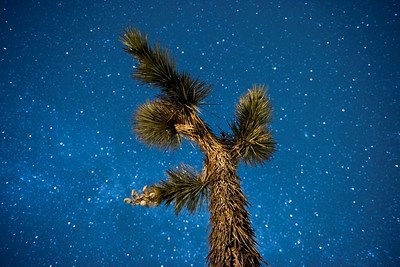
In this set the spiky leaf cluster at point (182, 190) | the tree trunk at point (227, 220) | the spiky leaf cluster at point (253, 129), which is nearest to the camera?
the tree trunk at point (227, 220)

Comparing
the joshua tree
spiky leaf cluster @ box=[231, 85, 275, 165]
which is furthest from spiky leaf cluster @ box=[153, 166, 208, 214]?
spiky leaf cluster @ box=[231, 85, 275, 165]

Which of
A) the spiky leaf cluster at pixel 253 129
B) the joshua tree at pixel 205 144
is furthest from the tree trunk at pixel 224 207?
the spiky leaf cluster at pixel 253 129

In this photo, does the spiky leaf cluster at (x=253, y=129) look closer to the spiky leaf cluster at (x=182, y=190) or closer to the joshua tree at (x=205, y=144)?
the joshua tree at (x=205, y=144)

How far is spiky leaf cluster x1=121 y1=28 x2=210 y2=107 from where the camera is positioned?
3246 mm

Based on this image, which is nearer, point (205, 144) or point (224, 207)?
point (224, 207)

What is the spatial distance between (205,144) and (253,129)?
662 millimetres

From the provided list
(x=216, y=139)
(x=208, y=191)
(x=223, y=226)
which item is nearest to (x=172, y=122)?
(x=216, y=139)

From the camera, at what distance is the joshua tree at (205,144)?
7.70ft

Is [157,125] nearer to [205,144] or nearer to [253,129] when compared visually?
[205,144]

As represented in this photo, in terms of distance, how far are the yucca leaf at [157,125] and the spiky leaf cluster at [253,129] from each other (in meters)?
0.73

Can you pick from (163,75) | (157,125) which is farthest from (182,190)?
(163,75)

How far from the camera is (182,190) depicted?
9.34ft

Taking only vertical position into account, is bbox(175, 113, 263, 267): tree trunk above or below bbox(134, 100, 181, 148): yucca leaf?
below

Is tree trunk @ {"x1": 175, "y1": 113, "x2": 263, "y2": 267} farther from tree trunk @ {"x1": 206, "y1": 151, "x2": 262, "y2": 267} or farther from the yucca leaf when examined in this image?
the yucca leaf
